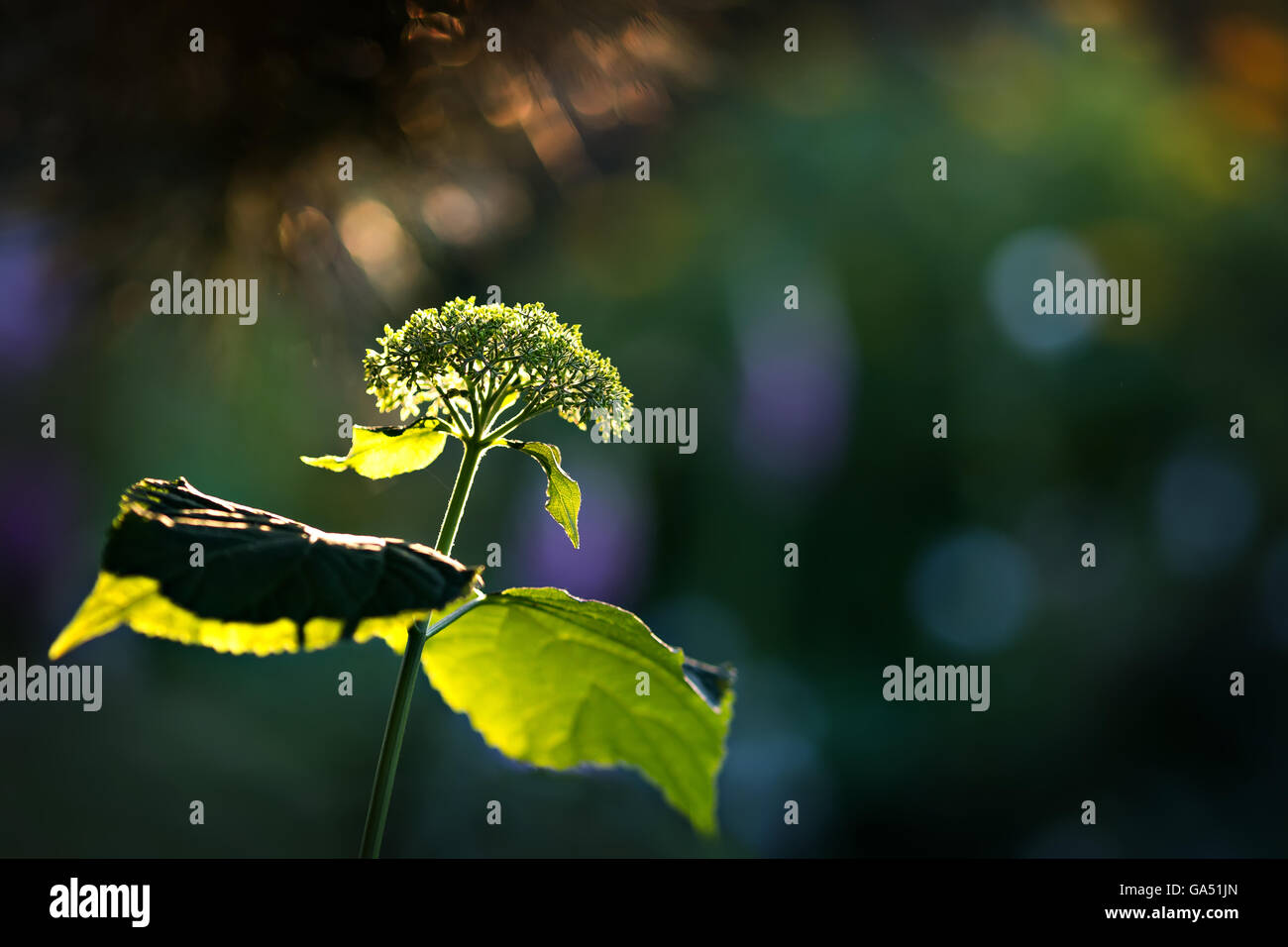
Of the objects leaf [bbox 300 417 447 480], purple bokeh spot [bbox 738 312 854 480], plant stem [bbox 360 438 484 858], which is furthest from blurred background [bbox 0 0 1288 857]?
plant stem [bbox 360 438 484 858]

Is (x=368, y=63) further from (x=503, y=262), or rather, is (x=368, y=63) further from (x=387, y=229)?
(x=503, y=262)

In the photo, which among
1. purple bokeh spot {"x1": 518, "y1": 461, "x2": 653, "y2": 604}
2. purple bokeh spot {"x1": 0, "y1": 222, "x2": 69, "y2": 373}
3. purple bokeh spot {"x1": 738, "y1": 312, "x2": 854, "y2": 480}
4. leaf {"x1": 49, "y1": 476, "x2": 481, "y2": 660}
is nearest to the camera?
leaf {"x1": 49, "y1": 476, "x2": 481, "y2": 660}

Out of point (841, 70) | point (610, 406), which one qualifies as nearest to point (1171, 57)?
point (841, 70)

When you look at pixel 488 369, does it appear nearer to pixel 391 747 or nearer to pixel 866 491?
pixel 391 747

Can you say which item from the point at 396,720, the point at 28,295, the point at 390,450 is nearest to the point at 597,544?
the point at 28,295

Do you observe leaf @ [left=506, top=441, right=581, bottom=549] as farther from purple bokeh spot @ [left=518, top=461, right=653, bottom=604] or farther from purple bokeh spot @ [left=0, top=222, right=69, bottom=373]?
purple bokeh spot @ [left=518, top=461, right=653, bottom=604]

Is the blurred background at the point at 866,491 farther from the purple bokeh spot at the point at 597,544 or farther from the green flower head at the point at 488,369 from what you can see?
the green flower head at the point at 488,369
